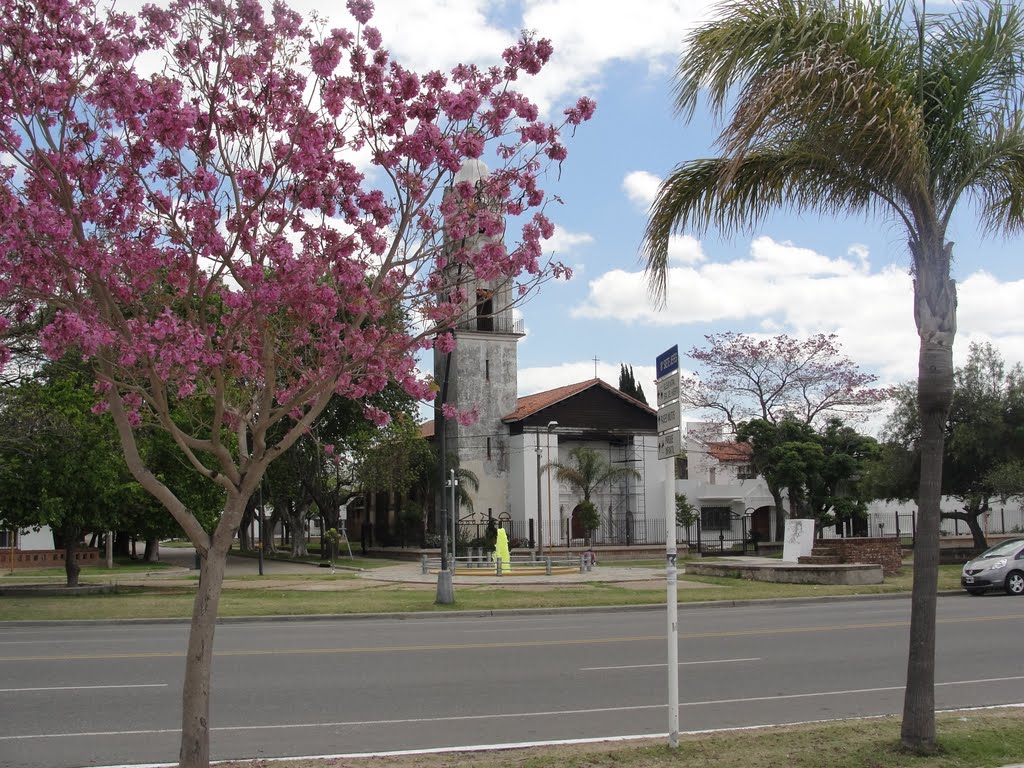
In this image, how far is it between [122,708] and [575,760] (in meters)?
5.19

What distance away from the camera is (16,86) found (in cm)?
655

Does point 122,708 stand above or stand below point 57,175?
below

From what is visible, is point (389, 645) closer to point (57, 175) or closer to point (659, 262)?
point (659, 262)

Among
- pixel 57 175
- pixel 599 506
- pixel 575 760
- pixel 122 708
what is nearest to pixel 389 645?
pixel 122 708

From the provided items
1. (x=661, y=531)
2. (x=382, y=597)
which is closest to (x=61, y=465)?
(x=382, y=597)

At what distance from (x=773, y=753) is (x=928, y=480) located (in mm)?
2313

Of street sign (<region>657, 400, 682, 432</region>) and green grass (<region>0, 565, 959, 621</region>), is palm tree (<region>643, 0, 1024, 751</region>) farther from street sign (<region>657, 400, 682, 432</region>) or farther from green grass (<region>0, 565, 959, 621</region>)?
green grass (<region>0, 565, 959, 621</region>)

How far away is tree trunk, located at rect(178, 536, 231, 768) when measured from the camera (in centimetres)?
626

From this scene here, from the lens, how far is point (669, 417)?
8.10m

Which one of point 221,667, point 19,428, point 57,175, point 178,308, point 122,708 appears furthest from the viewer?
point 19,428

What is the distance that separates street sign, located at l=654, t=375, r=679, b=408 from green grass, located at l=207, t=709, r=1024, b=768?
8.81 feet

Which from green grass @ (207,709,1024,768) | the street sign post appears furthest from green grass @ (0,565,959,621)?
the street sign post

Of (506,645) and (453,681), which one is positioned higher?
(453,681)

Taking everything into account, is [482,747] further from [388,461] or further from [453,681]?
[388,461]
